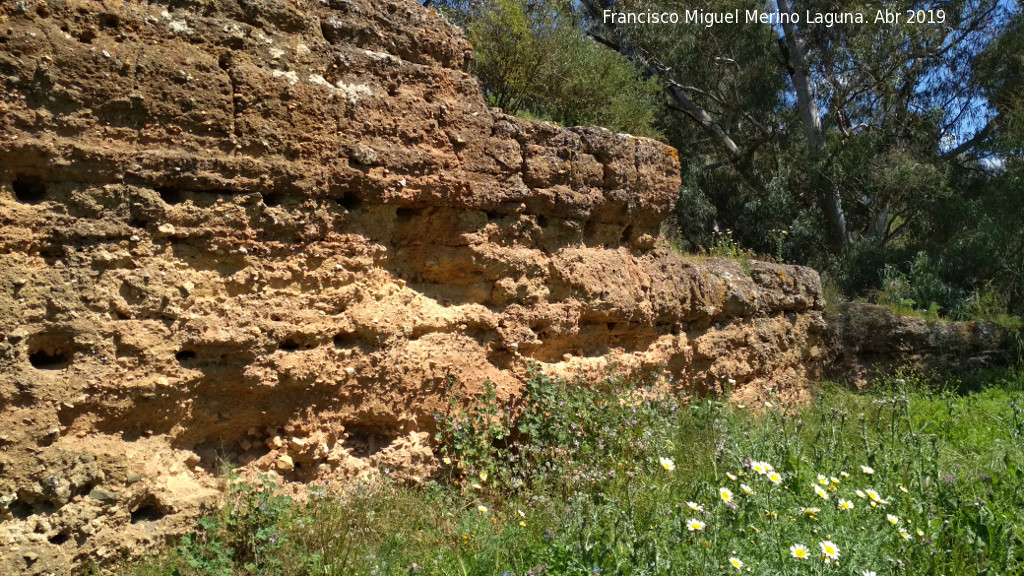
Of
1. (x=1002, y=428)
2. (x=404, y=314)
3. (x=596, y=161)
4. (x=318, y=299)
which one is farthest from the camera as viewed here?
(x=1002, y=428)

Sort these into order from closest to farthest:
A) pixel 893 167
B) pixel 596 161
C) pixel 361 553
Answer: pixel 361 553, pixel 596 161, pixel 893 167

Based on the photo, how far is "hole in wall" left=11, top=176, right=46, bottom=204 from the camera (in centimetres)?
340

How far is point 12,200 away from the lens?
11.0ft

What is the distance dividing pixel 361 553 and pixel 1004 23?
16.9m

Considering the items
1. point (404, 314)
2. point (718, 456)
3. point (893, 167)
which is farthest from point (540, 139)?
point (893, 167)

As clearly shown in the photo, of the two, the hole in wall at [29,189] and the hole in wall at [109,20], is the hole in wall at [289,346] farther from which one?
the hole in wall at [109,20]

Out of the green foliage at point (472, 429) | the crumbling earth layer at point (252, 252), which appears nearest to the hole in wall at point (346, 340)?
the crumbling earth layer at point (252, 252)

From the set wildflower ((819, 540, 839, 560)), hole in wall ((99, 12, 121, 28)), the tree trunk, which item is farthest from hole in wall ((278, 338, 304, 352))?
the tree trunk

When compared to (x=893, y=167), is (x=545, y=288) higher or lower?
lower

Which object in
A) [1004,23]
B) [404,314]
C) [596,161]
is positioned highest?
[1004,23]

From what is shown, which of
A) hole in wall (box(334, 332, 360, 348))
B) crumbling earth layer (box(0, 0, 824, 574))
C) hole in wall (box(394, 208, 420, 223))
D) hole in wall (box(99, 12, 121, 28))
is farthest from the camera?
hole in wall (box(394, 208, 420, 223))

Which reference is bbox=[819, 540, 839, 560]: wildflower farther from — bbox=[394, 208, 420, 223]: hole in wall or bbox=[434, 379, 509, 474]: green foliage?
bbox=[394, 208, 420, 223]: hole in wall

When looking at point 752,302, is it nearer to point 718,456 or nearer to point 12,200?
point 718,456

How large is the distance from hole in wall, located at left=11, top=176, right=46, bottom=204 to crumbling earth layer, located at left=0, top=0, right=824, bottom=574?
0.02m
